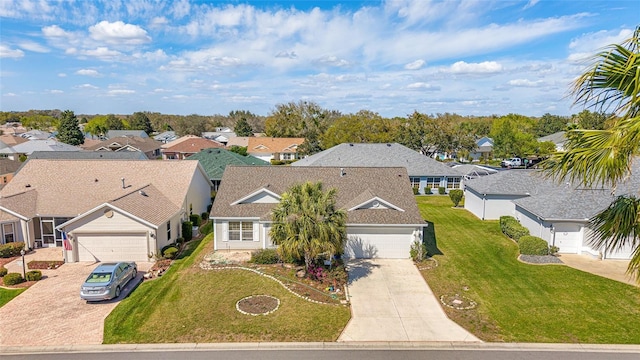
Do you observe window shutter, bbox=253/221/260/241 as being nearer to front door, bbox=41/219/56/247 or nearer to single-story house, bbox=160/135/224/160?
front door, bbox=41/219/56/247

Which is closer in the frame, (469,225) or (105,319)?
(105,319)

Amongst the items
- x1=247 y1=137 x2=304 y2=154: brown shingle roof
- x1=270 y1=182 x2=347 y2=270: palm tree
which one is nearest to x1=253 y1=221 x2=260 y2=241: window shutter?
x1=270 y1=182 x2=347 y2=270: palm tree

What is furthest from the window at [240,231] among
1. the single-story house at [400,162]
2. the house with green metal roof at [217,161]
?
the single-story house at [400,162]

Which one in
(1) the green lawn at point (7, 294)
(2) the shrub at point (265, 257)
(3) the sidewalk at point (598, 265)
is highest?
(2) the shrub at point (265, 257)

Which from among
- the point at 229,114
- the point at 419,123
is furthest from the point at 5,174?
the point at 229,114

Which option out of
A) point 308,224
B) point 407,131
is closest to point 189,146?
point 407,131

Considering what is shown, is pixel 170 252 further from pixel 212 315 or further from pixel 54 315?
pixel 212 315

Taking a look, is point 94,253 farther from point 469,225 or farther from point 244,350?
point 469,225

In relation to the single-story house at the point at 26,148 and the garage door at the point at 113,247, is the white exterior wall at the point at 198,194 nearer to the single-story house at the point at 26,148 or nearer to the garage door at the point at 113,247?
the garage door at the point at 113,247
